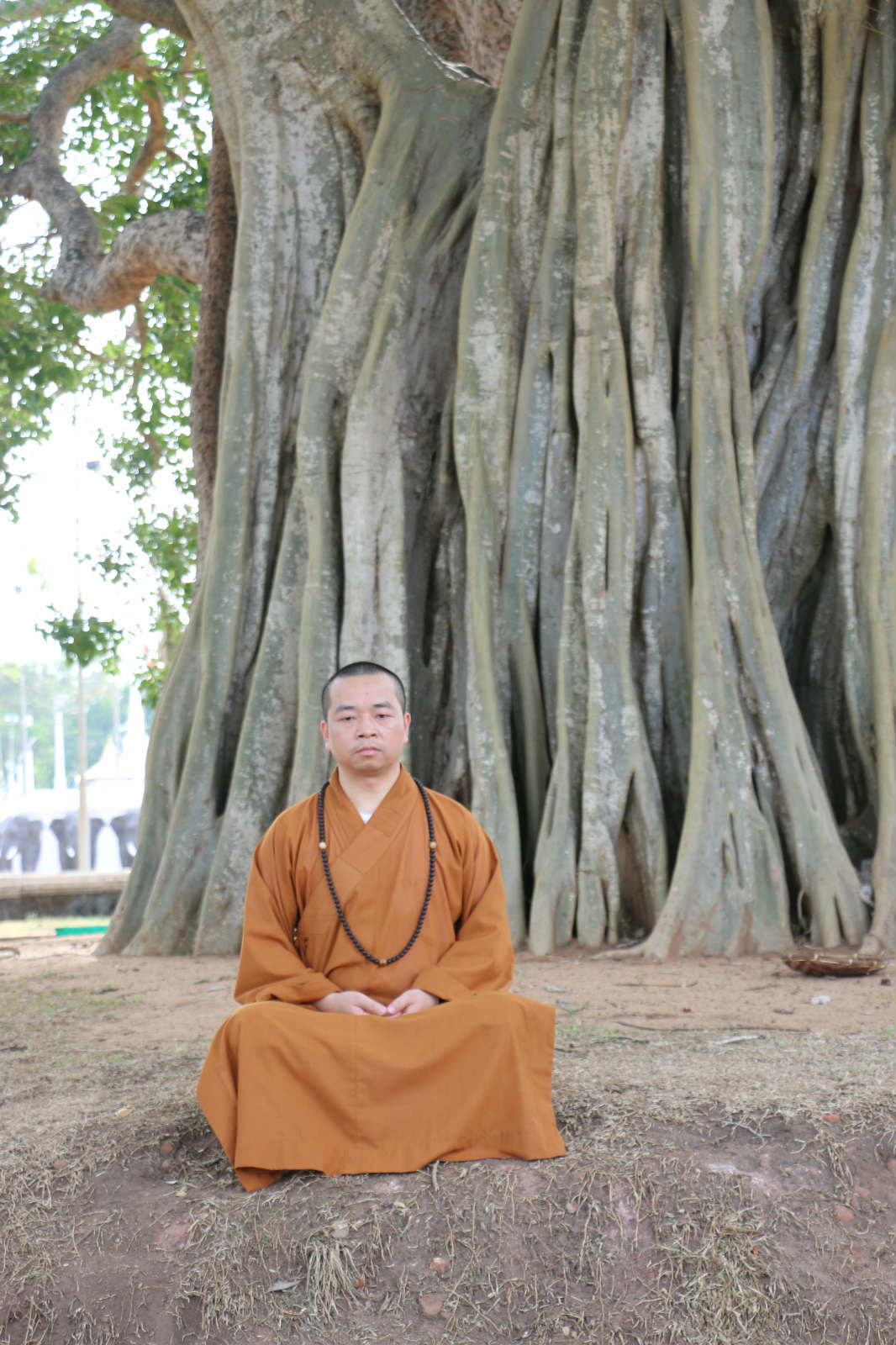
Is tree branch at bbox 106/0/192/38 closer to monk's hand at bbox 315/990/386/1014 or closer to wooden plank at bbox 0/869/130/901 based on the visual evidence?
wooden plank at bbox 0/869/130/901

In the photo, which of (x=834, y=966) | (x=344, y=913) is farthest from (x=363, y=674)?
(x=834, y=966)

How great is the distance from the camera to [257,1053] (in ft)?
8.52

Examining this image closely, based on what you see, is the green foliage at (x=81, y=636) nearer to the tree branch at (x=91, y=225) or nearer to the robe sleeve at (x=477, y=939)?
the tree branch at (x=91, y=225)

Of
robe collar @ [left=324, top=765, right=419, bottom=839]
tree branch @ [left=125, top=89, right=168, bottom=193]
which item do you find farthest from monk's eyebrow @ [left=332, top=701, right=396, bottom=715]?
tree branch @ [left=125, top=89, right=168, bottom=193]

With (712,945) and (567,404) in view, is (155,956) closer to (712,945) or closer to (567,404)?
(712,945)

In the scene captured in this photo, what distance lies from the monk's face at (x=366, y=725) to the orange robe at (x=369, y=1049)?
0.49 feet

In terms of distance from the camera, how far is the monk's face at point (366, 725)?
288cm

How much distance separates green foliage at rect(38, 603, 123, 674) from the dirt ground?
7018mm

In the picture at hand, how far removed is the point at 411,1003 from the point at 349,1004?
133mm

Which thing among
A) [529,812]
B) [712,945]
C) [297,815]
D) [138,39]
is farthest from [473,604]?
[138,39]

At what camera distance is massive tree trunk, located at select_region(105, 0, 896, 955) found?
5.22 metres

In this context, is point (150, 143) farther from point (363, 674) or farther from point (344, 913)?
point (344, 913)

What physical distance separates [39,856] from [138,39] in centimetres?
1691

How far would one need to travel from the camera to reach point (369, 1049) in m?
2.61
